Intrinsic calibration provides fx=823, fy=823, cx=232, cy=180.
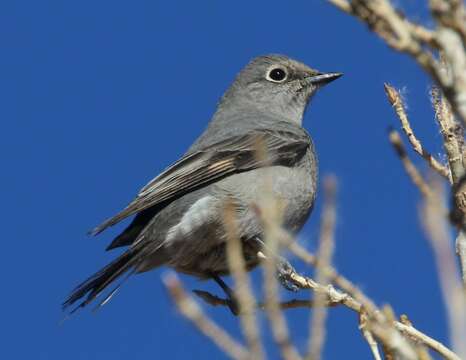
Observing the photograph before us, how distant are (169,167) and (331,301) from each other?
11.6 ft

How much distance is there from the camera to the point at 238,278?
1.59 metres

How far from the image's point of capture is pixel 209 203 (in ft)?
21.0

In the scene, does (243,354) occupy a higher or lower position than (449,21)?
lower

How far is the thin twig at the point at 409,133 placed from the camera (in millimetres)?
3521

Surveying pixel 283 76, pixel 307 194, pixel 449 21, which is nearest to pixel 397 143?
pixel 449 21

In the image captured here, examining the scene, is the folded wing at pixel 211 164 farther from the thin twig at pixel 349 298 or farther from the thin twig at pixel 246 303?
the thin twig at pixel 246 303

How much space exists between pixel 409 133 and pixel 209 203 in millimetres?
2828

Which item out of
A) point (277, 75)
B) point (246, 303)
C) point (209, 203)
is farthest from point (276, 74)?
point (246, 303)

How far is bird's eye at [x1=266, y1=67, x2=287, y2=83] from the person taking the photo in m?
8.67

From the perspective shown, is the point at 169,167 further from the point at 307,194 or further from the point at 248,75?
the point at 248,75

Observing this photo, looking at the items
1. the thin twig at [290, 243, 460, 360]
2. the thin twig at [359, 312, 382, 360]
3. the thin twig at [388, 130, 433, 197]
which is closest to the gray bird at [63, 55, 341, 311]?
the thin twig at [290, 243, 460, 360]

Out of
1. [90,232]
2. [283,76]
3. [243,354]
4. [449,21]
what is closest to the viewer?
[243,354]

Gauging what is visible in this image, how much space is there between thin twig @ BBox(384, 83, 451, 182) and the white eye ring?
4.94m

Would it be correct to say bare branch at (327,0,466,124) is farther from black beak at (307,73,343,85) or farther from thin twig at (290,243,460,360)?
black beak at (307,73,343,85)
